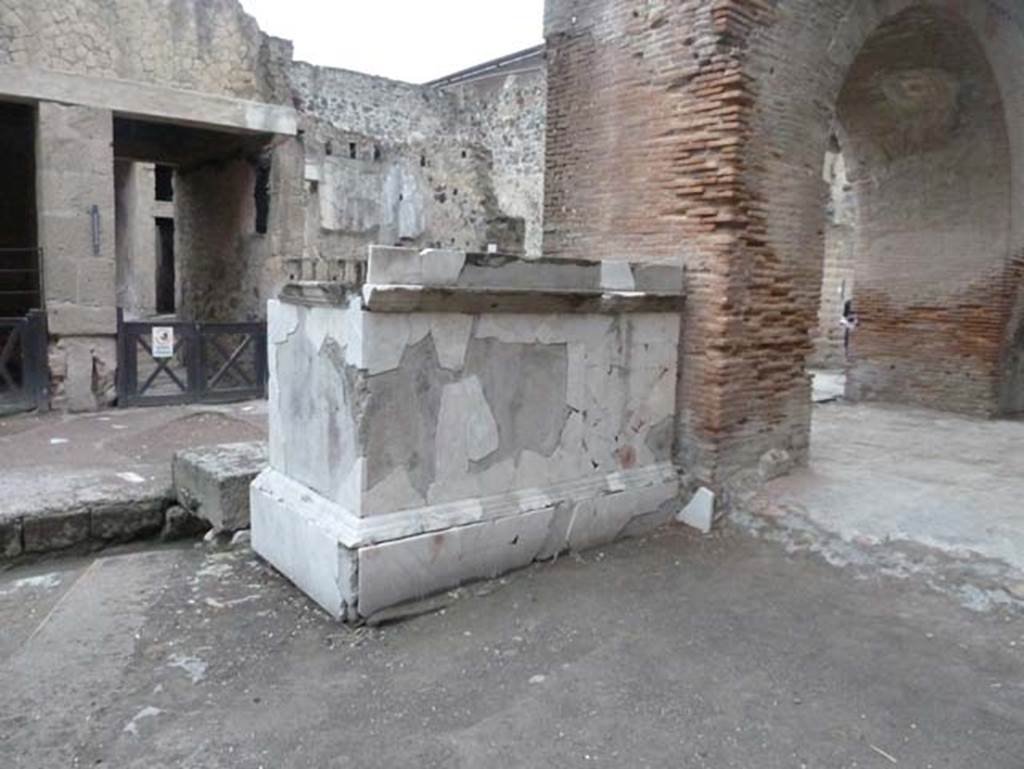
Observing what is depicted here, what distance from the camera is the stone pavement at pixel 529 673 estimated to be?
102 inches

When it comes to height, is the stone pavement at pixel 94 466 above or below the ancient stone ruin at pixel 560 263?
below

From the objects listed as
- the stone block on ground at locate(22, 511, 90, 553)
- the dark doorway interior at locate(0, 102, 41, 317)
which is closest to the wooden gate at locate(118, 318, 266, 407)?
the dark doorway interior at locate(0, 102, 41, 317)

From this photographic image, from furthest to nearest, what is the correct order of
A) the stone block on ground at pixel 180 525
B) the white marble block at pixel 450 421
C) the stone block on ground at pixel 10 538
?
the stone block on ground at pixel 180 525
the stone block on ground at pixel 10 538
the white marble block at pixel 450 421

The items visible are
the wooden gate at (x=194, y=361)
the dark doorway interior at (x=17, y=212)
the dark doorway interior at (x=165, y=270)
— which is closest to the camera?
the wooden gate at (x=194, y=361)

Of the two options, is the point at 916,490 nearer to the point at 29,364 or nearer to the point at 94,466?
the point at 94,466

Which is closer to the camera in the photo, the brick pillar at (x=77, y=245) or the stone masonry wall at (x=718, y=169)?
the stone masonry wall at (x=718, y=169)

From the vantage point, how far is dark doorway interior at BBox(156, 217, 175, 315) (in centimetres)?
2272

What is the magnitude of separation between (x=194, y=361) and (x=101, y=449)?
7.79 feet

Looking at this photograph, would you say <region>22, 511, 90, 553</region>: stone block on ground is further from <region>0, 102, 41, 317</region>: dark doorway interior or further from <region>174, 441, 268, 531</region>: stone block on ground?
<region>0, 102, 41, 317</region>: dark doorway interior

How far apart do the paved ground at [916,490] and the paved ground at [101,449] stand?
4.21 m

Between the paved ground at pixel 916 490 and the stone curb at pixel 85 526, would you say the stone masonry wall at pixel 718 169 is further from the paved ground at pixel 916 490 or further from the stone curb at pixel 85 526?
the stone curb at pixel 85 526

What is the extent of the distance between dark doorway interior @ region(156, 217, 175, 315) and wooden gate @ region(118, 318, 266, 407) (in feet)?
48.2

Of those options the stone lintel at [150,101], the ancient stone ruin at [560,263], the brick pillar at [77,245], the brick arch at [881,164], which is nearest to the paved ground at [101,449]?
the brick pillar at [77,245]

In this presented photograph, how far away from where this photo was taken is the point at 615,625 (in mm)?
3518
